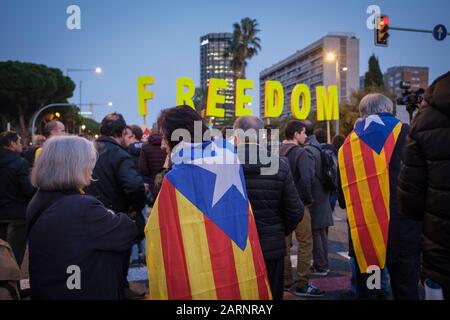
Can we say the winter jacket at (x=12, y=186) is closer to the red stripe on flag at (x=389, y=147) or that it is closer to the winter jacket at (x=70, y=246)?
the winter jacket at (x=70, y=246)

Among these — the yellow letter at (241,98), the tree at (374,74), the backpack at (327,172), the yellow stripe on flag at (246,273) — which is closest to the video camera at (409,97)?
the yellow letter at (241,98)

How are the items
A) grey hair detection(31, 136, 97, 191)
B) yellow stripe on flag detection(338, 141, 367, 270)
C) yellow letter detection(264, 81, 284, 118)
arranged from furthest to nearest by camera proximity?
1. yellow letter detection(264, 81, 284, 118)
2. yellow stripe on flag detection(338, 141, 367, 270)
3. grey hair detection(31, 136, 97, 191)

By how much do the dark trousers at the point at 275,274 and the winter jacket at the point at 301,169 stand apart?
1.72 metres

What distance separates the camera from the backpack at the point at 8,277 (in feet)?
6.35

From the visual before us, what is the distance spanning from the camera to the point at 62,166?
7.57ft

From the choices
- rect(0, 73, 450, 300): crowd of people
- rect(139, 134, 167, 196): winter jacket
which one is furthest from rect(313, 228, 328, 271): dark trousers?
rect(139, 134, 167, 196): winter jacket

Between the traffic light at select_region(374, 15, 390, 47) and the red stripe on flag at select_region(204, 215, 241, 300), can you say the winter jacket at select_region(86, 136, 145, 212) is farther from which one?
the traffic light at select_region(374, 15, 390, 47)

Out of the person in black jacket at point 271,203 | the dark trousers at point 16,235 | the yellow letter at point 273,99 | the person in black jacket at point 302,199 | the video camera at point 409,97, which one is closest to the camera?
the person in black jacket at point 271,203

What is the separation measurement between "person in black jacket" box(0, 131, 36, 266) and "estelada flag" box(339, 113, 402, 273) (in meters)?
3.68

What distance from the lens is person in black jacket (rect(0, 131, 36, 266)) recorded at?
4.98m

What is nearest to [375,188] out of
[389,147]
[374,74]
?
[389,147]

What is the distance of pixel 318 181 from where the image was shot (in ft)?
19.0

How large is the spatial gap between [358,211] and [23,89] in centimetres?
5141
